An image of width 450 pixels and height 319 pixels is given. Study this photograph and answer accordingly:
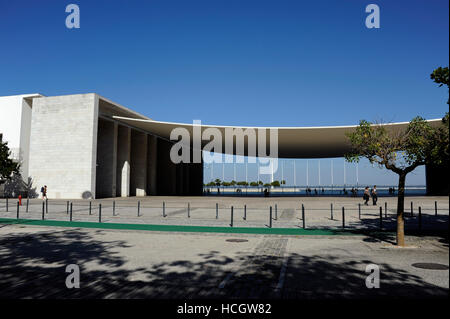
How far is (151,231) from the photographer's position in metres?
14.2

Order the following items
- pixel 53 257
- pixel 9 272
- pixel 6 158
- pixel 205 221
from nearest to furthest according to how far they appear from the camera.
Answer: pixel 9 272 → pixel 53 257 → pixel 205 221 → pixel 6 158

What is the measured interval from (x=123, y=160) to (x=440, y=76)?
44401mm

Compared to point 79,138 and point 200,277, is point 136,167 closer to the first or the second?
point 79,138

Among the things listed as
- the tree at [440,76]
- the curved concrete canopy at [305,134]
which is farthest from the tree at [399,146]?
the curved concrete canopy at [305,134]

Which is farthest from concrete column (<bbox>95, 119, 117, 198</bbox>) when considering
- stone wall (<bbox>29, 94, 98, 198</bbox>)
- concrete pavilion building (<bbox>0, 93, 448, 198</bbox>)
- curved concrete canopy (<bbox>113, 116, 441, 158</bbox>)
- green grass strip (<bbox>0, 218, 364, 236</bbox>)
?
green grass strip (<bbox>0, 218, 364, 236</bbox>)

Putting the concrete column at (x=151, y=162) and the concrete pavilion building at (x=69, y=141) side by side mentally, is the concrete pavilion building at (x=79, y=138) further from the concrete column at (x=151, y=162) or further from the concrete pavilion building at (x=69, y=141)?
the concrete column at (x=151, y=162)

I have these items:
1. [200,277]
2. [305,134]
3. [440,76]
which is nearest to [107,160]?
[305,134]

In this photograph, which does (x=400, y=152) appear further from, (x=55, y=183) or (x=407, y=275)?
(x=55, y=183)

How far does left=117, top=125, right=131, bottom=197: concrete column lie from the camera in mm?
46375

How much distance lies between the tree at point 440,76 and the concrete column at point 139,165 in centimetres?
4719

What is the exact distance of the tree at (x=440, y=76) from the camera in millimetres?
6341

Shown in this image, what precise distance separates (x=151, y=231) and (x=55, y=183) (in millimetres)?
28594

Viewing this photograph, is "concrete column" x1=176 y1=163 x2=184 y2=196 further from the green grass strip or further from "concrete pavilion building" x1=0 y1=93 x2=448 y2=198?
the green grass strip
